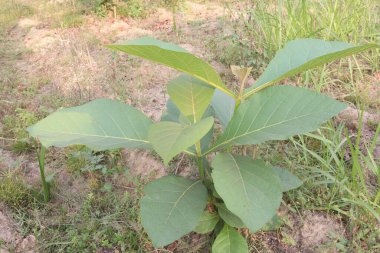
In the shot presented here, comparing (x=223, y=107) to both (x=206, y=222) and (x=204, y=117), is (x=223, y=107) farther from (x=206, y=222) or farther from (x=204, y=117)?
(x=206, y=222)

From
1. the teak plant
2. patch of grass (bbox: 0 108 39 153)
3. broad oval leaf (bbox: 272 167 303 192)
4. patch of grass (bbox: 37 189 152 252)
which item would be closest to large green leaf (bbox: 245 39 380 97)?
the teak plant

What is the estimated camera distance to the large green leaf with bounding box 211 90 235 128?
4.66 feet

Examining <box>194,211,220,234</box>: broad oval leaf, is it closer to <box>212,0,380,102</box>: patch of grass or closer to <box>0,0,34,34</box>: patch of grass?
<box>212,0,380,102</box>: patch of grass

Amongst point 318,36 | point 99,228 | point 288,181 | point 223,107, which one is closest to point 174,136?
point 223,107

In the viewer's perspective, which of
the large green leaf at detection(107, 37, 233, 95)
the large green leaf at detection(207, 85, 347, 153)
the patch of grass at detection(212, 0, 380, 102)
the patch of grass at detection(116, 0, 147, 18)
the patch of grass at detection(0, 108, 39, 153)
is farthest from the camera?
the patch of grass at detection(116, 0, 147, 18)

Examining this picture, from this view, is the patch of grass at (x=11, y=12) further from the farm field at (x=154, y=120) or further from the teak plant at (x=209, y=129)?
the teak plant at (x=209, y=129)

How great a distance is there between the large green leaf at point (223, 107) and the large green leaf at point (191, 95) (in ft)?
0.67

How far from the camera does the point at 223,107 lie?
4.77 ft

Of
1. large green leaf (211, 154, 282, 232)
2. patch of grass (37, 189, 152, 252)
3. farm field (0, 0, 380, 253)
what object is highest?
large green leaf (211, 154, 282, 232)

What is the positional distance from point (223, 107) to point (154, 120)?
93 cm

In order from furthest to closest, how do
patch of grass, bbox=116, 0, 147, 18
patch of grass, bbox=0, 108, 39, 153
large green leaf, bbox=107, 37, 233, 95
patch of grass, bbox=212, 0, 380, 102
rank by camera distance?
patch of grass, bbox=116, 0, 147, 18, patch of grass, bbox=212, 0, 380, 102, patch of grass, bbox=0, 108, 39, 153, large green leaf, bbox=107, 37, 233, 95

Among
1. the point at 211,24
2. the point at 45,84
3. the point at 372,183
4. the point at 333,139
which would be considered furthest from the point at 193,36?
the point at 372,183

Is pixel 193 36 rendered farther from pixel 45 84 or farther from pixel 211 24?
pixel 45 84

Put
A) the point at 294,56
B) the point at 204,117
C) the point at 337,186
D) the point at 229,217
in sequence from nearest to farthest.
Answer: the point at 294,56
the point at 229,217
the point at 204,117
the point at 337,186
